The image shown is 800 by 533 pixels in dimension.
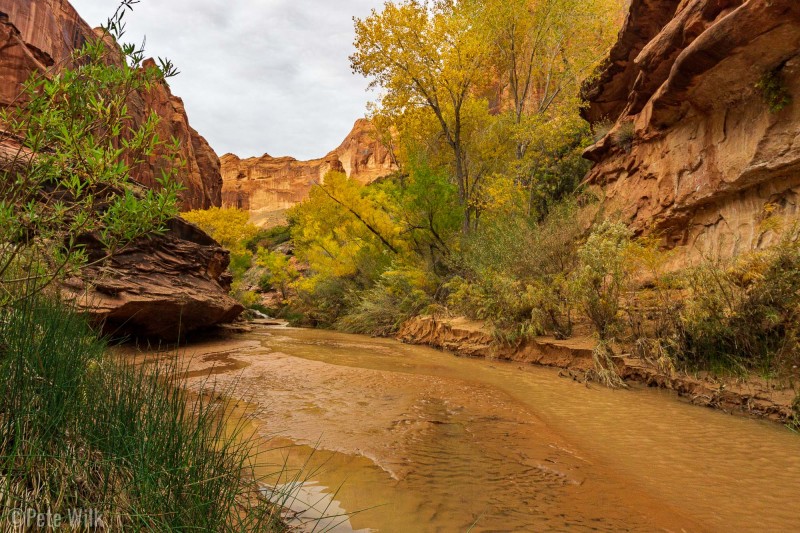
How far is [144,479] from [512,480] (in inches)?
85.0

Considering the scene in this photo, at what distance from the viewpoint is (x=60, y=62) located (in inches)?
88.8

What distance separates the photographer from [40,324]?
2.58 meters

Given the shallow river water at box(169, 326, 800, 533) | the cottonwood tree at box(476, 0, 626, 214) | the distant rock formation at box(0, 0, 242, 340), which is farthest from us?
the cottonwood tree at box(476, 0, 626, 214)

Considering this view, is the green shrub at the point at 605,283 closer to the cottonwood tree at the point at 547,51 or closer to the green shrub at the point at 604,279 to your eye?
the green shrub at the point at 604,279

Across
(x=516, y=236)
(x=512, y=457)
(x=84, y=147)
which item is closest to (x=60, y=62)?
(x=84, y=147)

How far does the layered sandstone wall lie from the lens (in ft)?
44.9

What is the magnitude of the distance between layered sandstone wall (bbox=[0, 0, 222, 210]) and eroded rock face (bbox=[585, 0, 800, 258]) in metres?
8.18

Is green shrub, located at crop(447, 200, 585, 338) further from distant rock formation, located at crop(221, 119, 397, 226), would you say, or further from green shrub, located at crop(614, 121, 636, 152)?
distant rock formation, located at crop(221, 119, 397, 226)

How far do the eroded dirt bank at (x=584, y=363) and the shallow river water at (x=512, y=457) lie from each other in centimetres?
25

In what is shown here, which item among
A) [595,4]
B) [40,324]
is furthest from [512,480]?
[595,4]

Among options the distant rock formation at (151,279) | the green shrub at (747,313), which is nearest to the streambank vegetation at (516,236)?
the green shrub at (747,313)

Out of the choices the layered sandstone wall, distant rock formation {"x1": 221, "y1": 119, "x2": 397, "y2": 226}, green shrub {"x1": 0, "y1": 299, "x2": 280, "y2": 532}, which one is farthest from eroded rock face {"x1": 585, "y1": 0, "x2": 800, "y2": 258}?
distant rock formation {"x1": 221, "y1": 119, "x2": 397, "y2": 226}

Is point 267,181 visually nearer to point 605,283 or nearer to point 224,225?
point 224,225

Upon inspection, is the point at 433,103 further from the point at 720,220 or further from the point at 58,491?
the point at 58,491
